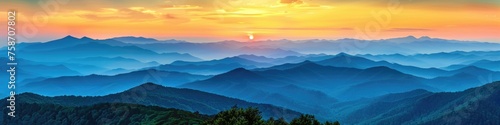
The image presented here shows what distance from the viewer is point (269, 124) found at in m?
72.2

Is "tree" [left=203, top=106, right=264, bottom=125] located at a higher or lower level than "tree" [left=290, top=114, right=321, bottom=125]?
higher

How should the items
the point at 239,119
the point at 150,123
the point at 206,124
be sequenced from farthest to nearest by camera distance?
the point at 150,123, the point at 206,124, the point at 239,119

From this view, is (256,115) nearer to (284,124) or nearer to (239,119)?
(239,119)

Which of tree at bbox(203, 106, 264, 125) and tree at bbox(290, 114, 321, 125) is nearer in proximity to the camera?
tree at bbox(203, 106, 264, 125)

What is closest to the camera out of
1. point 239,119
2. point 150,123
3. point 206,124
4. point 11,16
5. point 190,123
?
point 239,119

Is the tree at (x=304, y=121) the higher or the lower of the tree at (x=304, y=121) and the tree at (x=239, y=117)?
the lower

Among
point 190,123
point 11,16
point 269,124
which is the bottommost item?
point 269,124

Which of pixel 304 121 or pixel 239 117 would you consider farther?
pixel 304 121

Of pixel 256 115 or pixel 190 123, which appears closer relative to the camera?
pixel 256 115

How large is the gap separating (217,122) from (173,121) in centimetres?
11130

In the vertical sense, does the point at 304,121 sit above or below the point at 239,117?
below

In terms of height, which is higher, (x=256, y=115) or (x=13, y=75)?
(x=13, y=75)

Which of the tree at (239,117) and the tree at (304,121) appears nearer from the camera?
the tree at (239,117)

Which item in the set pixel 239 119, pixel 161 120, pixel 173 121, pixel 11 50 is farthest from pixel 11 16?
pixel 161 120
